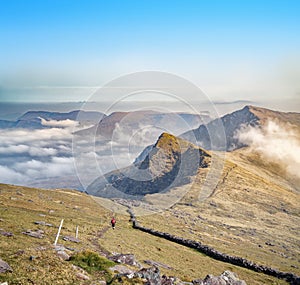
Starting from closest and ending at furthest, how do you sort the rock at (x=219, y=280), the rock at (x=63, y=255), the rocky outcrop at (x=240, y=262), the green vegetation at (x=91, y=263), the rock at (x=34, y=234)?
the green vegetation at (x=91, y=263) → the rock at (x=63, y=255) → the rock at (x=219, y=280) → the rock at (x=34, y=234) → the rocky outcrop at (x=240, y=262)

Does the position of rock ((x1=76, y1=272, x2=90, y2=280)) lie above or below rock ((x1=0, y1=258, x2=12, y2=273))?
below

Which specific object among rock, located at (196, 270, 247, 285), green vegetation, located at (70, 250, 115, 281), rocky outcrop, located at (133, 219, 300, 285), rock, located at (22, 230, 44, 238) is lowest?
rocky outcrop, located at (133, 219, 300, 285)

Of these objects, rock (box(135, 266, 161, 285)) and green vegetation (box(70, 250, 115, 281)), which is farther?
green vegetation (box(70, 250, 115, 281))

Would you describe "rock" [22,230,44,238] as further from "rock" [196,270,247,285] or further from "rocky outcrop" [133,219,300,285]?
"rocky outcrop" [133,219,300,285]

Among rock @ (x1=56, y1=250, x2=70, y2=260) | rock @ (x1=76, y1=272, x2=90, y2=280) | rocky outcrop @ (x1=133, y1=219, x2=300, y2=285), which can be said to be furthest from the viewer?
rocky outcrop @ (x1=133, y1=219, x2=300, y2=285)

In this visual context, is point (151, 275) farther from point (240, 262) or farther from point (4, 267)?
point (240, 262)

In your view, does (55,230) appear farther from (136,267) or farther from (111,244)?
(136,267)

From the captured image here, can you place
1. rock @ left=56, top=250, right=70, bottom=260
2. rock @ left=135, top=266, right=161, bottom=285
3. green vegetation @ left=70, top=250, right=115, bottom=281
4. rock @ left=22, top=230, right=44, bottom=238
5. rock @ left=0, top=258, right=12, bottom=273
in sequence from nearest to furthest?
rock @ left=0, top=258, right=12, bottom=273 → rock @ left=135, top=266, right=161, bottom=285 → green vegetation @ left=70, top=250, right=115, bottom=281 → rock @ left=56, top=250, right=70, bottom=260 → rock @ left=22, top=230, right=44, bottom=238

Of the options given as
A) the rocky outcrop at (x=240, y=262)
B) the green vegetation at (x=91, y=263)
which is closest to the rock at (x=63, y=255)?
the green vegetation at (x=91, y=263)

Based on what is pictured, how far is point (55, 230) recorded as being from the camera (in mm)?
54688

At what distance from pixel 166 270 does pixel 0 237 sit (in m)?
21.5

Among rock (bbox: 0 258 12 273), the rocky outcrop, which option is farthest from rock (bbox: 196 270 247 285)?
the rocky outcrop

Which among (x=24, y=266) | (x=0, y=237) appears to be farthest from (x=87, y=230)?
(x=24, y=266)

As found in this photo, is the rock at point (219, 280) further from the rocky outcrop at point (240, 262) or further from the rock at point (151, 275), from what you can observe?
the rocky outcrop at point (240, 262)
